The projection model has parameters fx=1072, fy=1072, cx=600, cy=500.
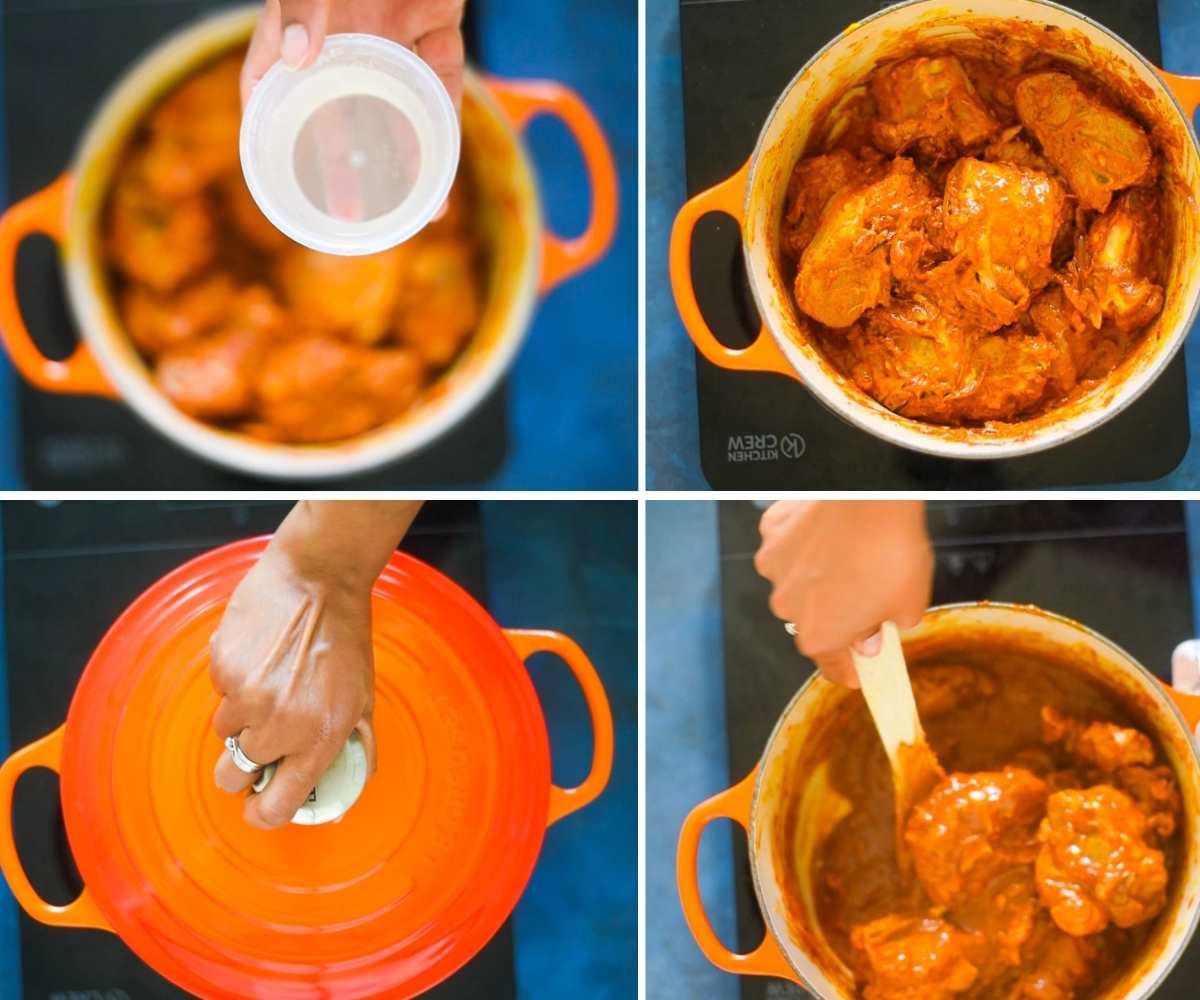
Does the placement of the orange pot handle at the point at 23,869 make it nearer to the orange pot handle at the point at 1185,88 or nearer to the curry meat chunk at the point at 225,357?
the curry meat chunk at the point at 225,357

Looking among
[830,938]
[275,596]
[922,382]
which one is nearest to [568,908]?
[830,938]

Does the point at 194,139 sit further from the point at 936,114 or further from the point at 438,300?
the point at 936,114

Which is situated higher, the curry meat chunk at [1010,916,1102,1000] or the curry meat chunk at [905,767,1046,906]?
the curry meat chunk at [905,767,1046,906]

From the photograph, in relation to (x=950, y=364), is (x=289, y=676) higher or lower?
lower

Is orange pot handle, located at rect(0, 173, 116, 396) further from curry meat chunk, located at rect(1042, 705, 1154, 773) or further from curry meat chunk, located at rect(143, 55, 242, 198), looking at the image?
curry meat chunk, located at rect(1042, 705, 1154, 773)

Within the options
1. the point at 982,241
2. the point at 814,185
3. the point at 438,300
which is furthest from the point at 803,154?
the point at 438,300

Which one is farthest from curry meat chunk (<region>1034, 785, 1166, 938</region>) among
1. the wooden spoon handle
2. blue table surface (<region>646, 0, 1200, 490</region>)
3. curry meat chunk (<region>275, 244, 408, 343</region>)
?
curry meat chunk (<region>275, 244, 408, 343</region>)
